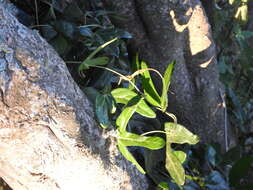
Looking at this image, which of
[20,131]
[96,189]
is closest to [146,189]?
[96,189]

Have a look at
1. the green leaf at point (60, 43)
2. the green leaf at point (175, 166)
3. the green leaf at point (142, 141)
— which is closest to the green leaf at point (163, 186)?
the green leaf at point (175, 166)

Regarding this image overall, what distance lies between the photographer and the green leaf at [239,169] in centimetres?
130

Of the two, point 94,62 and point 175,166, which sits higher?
point 94,62

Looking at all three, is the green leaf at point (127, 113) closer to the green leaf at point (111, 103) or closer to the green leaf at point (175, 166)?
the green leaf at point (111, 103)

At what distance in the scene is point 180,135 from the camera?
3.18ft

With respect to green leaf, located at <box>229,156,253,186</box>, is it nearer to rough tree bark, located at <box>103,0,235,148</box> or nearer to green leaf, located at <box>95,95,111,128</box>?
rough tree bark, located at <box>103,0,235,148</box>

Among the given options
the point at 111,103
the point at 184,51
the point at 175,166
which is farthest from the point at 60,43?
the point at 184,51

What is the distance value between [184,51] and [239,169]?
0.53 metres

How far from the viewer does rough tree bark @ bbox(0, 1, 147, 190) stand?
72 cm

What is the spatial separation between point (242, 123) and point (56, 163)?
1391mm

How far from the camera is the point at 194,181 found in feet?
4.48

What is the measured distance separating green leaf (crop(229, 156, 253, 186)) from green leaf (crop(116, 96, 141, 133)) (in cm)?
61

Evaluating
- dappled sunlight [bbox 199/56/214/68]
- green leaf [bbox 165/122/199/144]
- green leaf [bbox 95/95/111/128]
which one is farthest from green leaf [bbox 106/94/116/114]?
dappled sunlight [bbox 199/56/214/68]

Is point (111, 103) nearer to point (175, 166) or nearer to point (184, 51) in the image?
point (175, 166)
